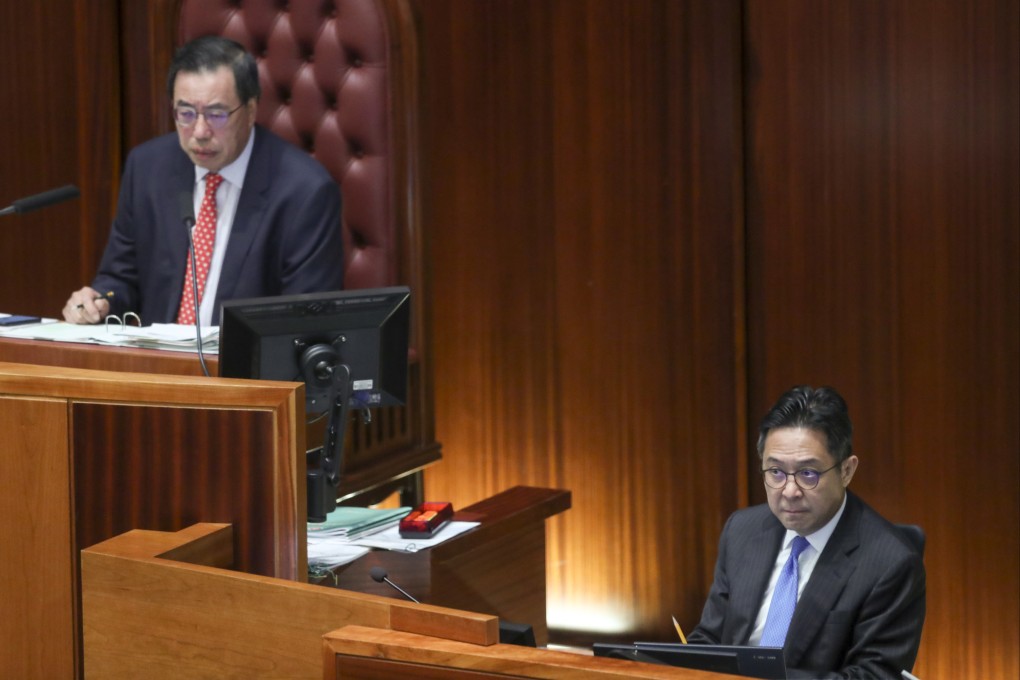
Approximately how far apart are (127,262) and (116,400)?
1560 millimetres

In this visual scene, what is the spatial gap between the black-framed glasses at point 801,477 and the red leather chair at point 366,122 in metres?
1.14

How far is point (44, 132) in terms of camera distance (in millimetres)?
4055

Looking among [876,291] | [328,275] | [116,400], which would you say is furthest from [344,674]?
[876,291]

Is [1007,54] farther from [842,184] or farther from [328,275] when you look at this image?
[328,275]

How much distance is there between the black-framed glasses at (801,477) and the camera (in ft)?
7.77

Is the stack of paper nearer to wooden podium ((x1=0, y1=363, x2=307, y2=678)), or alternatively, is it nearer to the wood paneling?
wooden podium ((x1=0, y1=363, x2=307, y2=678))

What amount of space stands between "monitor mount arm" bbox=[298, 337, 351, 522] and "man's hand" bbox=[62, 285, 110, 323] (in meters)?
0.70

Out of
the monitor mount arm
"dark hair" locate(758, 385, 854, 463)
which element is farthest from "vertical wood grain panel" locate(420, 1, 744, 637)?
the monitor mount arm

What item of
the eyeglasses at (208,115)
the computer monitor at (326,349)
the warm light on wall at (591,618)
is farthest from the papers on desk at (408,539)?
the warm light on wall at (591,618)

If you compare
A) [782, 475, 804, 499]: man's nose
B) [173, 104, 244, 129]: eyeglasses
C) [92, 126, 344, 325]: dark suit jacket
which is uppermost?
[173, 104, 244, 129]: eyeglasses

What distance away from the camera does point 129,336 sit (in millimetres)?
2543

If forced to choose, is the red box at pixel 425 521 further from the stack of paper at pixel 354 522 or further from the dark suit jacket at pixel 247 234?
the dark suit jacket at pixel 247 234

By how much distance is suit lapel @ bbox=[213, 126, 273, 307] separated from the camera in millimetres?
3100

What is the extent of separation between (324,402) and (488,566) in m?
0.45
